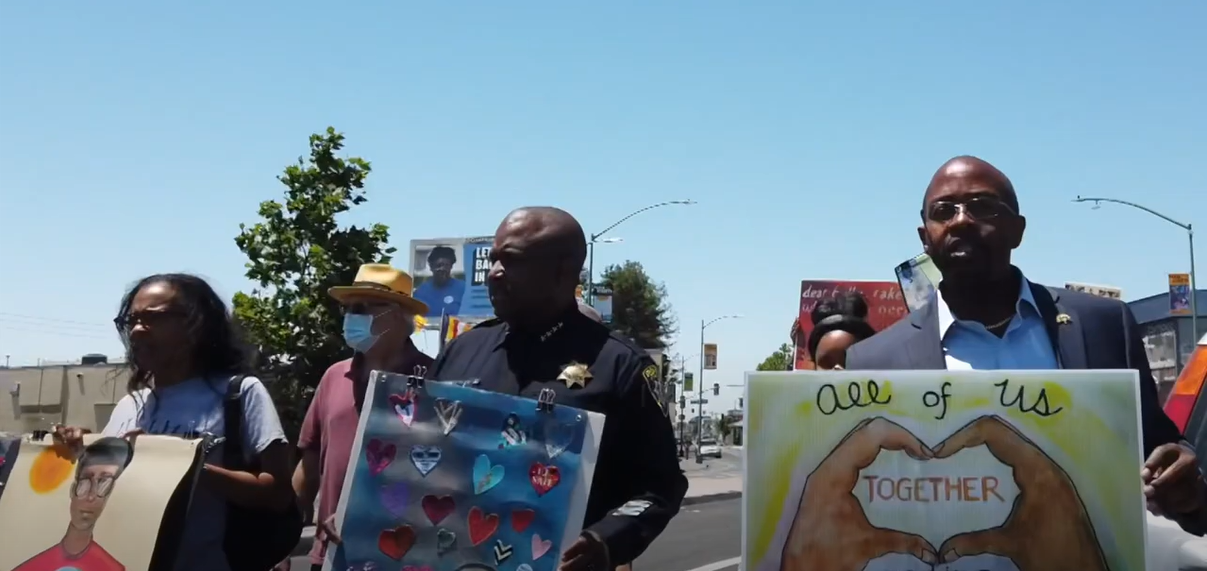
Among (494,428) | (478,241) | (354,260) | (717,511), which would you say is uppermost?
(478,241)

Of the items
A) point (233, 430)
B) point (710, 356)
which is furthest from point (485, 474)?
point (710, 356)

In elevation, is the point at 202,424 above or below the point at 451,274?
below

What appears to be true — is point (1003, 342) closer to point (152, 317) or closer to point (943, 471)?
point (943, 471)

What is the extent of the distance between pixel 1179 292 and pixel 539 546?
34.5m

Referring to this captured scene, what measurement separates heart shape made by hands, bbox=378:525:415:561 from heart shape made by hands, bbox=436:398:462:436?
0.82ft

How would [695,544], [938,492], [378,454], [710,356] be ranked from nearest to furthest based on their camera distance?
[938,492] → [378,454] → [695,544] → [710,356]

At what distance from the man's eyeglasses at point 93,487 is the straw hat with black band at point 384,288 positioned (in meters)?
1.73

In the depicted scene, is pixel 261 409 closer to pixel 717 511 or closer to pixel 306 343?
pixel 306 343

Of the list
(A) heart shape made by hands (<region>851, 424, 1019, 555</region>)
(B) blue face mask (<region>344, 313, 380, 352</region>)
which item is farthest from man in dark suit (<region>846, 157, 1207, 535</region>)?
(B) blue face mask (<region>344, 313, 380, 352</region>)

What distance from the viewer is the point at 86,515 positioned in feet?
10.4

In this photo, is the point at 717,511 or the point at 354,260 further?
the point at 717,511

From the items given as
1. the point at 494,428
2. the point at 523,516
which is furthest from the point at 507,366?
the point at 523,516

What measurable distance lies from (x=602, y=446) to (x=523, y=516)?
0.90 feet

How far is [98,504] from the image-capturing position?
316 cm
